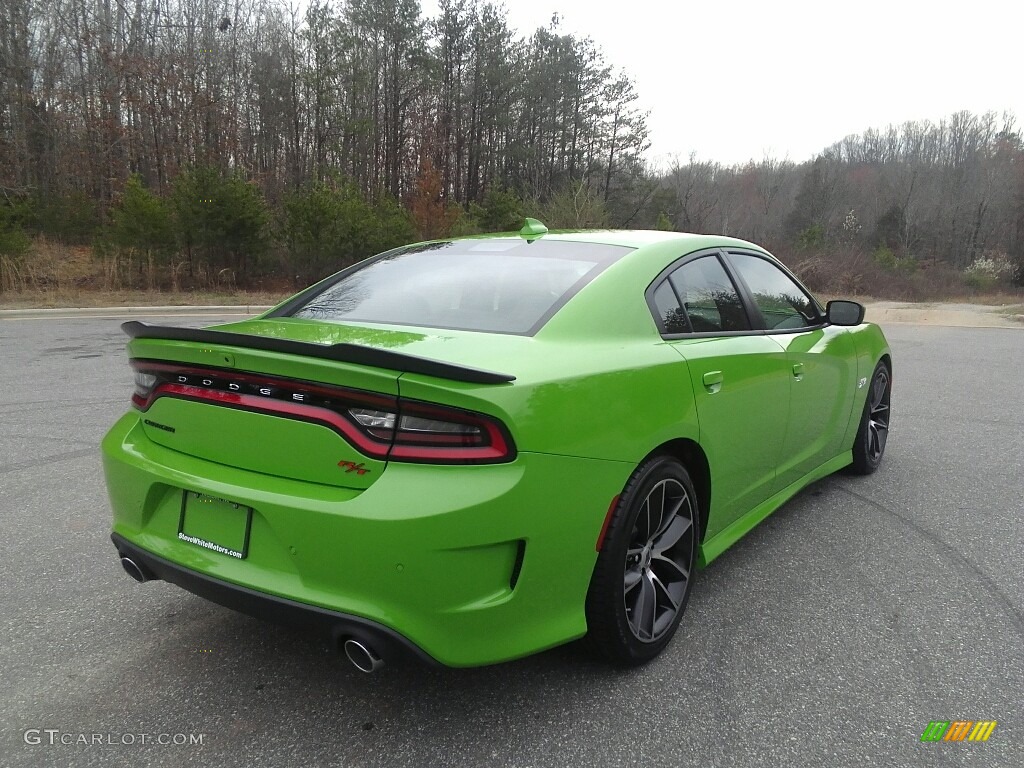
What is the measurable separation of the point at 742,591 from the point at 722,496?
0.49 m

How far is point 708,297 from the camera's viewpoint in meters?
2.99

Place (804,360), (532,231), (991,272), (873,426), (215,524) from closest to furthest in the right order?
1. (215,524)
2. (532,231)
3. (804,360)
4. (873,426)
5. (991,272)

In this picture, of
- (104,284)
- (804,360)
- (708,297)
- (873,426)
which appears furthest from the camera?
(104,284)

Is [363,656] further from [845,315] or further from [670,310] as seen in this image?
[845,315]

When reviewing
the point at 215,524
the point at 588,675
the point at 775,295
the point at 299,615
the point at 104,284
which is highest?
the point at 775,295

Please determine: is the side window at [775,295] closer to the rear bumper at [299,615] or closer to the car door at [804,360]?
the car door at [804,360]

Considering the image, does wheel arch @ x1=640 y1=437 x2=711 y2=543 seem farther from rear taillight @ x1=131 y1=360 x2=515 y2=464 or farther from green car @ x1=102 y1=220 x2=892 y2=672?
rear taillight @ x1=131 y1=360 x2=515 y2=464

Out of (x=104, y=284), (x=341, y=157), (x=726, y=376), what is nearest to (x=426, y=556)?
(x=726, y=376)

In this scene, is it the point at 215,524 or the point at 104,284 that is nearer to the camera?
the point at 215,524

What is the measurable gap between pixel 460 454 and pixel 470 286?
1063 millimetres

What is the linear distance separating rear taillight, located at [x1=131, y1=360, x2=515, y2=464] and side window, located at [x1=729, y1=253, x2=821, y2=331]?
1.98m

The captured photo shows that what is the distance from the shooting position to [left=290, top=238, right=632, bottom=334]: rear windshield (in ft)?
7.98

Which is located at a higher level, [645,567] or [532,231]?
[532,231]

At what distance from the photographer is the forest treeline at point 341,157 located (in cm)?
2267
